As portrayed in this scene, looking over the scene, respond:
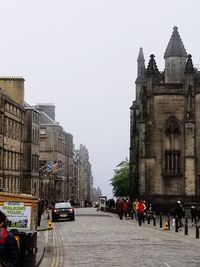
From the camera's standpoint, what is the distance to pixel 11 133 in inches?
2800

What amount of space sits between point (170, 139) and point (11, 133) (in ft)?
66.0

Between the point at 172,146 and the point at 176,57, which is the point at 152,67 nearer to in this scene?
the point at 172,146

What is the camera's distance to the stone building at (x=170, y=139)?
184ft

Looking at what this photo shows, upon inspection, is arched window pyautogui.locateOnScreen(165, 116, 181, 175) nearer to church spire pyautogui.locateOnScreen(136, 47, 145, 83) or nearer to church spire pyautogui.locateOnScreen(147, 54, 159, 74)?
church spire pyautogui.locateOnScreen(147, 54, 159, 74)

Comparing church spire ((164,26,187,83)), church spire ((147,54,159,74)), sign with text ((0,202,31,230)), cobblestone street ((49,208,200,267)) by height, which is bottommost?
cobblestone street ((49,208,200,267))

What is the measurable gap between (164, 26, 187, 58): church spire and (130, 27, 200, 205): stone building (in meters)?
9.21

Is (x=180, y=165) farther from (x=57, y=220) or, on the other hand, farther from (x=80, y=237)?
(x=80, y=237)

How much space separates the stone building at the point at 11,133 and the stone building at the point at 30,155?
259 cm

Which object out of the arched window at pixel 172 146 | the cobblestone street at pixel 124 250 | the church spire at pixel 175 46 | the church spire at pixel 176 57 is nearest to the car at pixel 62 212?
the arched window at pixel 172 146

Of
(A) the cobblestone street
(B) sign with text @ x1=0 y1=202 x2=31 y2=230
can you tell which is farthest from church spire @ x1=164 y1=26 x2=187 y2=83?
(B) sign with text @ x1=0 y1=202 x2=31 y2=230

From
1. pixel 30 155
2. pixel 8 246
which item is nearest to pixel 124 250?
pixel 8 246

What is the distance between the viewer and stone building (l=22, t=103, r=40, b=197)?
261ft

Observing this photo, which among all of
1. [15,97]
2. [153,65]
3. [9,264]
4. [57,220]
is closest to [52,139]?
[15,97]

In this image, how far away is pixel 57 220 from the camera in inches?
1902
